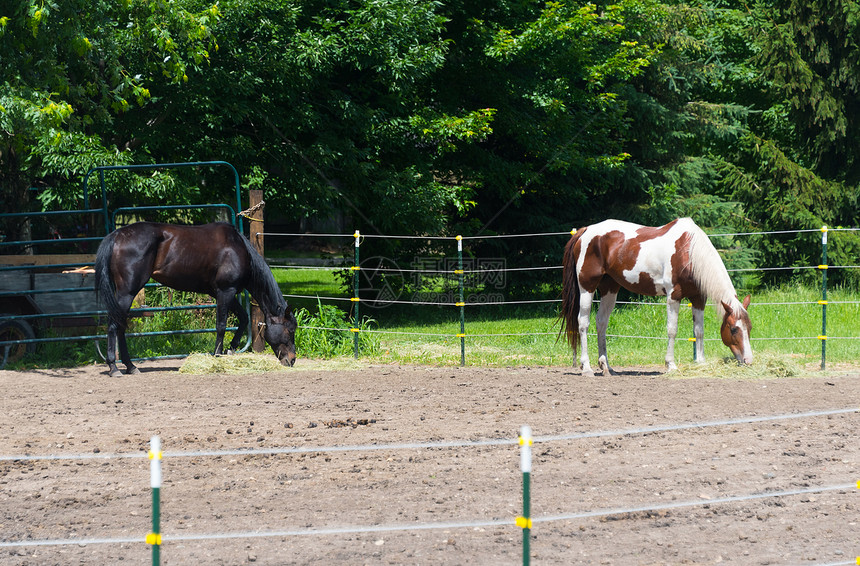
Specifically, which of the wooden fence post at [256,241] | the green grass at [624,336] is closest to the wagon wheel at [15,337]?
the wooden fence post at [256,241]

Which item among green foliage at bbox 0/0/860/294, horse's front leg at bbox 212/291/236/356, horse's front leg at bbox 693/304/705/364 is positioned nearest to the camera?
horse's front leg at bbox 693/304/705/364

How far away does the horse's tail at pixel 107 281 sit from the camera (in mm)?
9961

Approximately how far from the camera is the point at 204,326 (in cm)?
1198

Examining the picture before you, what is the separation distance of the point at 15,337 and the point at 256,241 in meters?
3.25

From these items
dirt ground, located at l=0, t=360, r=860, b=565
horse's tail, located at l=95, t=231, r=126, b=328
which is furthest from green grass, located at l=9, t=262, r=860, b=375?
dirt ground, located at l=0, t=360, r=860, b=565

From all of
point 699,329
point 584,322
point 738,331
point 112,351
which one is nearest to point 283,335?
point 112,351

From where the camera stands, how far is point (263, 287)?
10562 mm

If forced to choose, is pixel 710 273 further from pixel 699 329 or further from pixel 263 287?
pixel 263 287

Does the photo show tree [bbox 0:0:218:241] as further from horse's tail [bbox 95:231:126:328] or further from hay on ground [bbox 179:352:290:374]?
hay on ground [bbox 179:352:290:374]

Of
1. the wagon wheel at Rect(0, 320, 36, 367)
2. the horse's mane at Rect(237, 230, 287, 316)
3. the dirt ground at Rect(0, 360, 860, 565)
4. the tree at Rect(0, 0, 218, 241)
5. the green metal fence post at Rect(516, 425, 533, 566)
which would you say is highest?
the tree at Rect(0, 0, 218, 241)

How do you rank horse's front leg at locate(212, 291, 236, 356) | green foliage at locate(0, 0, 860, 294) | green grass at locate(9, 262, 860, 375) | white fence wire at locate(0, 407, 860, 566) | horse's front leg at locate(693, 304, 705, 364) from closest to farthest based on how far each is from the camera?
white fence wire at locate(0, 407, 860, 566)
horse's front leg at locate(693, 304, 705, 364)
horse's front leg at locate(212, 291, 236, 356)
green grass at locate(9, 262, 860, 375)
green foliage at locate(0, 0, 860, 294)

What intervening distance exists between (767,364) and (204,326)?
7427 millimetres

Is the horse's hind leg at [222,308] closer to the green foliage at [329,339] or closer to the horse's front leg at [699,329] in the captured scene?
the green foliage at [329,339]

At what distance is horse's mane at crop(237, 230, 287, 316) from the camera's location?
34.4 feet
